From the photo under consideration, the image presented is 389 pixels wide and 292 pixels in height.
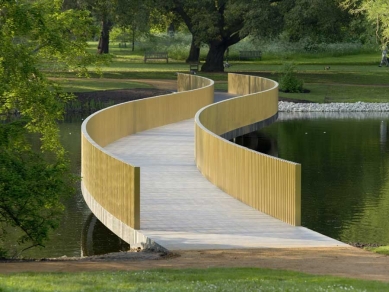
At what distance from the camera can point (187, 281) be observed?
11555 mm

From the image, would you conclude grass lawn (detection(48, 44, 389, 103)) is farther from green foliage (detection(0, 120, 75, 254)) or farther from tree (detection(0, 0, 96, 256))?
green foliage (detection(0, 120, 75, 254))

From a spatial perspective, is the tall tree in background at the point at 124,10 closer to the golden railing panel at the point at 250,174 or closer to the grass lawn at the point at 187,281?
the golden railing panel at the point at 250,174

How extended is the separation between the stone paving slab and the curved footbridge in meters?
0.02

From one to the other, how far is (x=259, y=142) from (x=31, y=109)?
66.4 feet

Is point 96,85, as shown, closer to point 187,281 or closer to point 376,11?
point 376,11

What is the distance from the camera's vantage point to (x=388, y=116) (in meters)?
48.2

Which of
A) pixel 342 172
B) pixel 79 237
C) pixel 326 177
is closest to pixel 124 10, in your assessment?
pixel 342 172

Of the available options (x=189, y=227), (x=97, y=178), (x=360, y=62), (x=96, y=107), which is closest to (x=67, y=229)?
(x=97, y=178)

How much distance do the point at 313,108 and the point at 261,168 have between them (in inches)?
1254

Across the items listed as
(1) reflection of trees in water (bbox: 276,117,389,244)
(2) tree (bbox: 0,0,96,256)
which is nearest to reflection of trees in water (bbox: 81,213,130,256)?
(2) tree (bbox: 0,0,96,256)

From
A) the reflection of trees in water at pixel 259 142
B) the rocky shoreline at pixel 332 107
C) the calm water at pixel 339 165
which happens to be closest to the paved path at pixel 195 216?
the calm water at pixel 339 165

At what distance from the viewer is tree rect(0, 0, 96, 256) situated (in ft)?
53.0

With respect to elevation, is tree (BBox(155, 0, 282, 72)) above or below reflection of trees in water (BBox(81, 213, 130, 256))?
above

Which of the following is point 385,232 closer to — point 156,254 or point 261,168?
point 261,168
